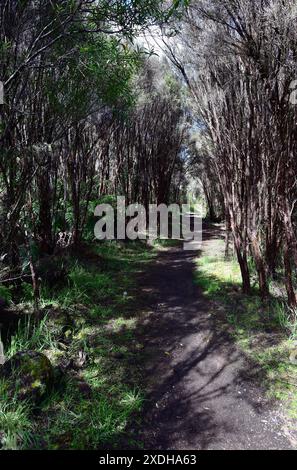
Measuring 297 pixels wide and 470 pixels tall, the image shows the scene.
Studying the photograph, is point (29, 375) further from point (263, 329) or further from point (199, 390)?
point (263, 329)

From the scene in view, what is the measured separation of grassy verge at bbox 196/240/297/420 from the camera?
299cm

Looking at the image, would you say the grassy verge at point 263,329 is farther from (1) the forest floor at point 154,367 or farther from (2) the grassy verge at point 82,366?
(2) the grassy verge at point 82,366

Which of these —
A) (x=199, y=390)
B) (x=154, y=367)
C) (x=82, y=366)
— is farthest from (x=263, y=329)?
(x=82, y=366)

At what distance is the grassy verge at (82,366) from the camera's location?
7.78 ft

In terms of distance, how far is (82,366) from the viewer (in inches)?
127

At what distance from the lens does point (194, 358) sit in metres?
3.43

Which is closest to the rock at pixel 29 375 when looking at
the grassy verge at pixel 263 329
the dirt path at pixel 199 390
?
the dirt path at pixel 199 390

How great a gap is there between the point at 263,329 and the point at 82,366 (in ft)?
6.95

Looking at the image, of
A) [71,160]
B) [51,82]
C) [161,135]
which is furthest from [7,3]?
[161,135]

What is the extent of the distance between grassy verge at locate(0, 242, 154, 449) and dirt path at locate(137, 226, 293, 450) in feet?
0.68

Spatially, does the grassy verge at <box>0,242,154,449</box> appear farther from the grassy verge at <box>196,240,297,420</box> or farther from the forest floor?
the grassy verge at <box>196,240,297,420</box>

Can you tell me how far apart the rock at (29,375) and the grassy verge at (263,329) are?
1.96 metres
